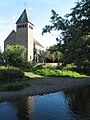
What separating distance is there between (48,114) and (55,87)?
12.7 m

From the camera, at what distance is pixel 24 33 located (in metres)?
85.2

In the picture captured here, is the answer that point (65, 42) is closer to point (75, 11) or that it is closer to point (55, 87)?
point (75, 11)

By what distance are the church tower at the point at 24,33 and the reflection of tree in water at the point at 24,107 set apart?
60771 mm

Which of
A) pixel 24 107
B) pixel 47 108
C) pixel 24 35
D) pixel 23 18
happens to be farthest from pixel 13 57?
pixel 47 108

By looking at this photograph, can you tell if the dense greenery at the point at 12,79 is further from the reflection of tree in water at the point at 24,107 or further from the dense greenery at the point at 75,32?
the dense greenery at the point at 75,32

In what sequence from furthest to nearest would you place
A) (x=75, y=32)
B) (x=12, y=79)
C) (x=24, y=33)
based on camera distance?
1. (x=24, y=33)
2. (x=12, y=79)
3. (x=75, y=32)

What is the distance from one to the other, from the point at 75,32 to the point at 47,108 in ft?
20.2

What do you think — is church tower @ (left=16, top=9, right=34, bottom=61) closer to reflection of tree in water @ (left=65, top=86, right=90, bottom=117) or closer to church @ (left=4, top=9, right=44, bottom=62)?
church @ (left=4, top=9, right=44, bottom=62)

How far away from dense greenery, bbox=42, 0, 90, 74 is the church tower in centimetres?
6201

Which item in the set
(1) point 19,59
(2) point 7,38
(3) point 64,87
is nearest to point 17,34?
(2) point 7,38

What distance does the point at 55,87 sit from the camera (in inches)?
1208

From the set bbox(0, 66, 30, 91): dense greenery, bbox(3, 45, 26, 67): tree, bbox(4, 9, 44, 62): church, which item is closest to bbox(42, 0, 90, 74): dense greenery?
bbox(0, 66, 30, 91): dense greenery

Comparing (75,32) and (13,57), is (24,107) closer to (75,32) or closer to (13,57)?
(75,32)

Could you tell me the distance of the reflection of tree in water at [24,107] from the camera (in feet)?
57.5
